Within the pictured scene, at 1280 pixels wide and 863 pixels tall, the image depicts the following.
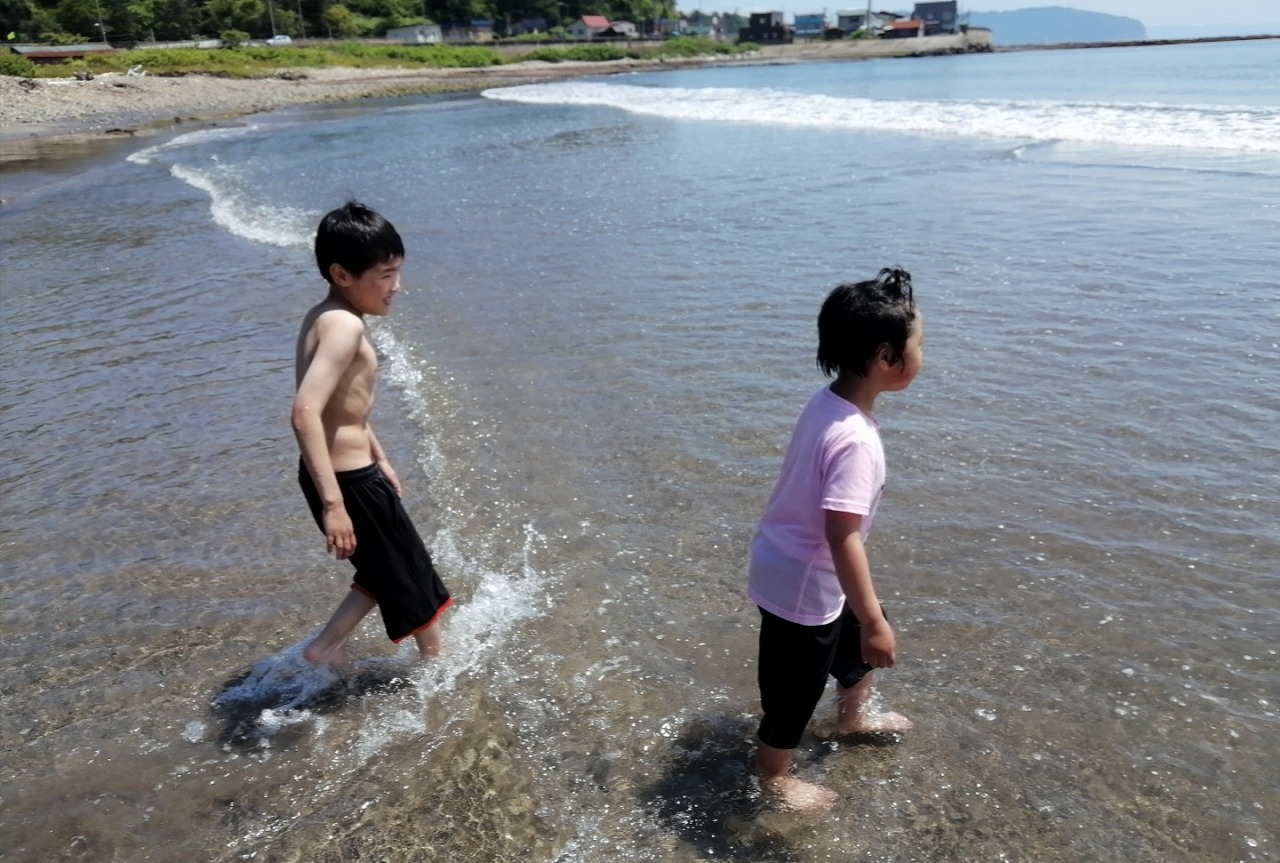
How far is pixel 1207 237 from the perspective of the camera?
8875 millimetres

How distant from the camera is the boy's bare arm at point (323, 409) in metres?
2.85

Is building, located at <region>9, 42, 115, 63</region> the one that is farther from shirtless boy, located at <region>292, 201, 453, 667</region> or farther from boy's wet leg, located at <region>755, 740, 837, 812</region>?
boy's wet leg, located at <region>755, 740, 837, 812</region>

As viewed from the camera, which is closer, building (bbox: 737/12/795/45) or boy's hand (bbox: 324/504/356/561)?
boy's hand (bbox: 324/504/356/561)

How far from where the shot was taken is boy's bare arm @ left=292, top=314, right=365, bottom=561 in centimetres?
285

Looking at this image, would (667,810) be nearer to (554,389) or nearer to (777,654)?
(777,654)

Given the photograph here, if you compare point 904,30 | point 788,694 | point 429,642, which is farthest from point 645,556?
point 904,30

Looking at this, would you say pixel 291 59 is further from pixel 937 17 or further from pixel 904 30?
pixel 937 17

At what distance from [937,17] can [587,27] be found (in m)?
54.5

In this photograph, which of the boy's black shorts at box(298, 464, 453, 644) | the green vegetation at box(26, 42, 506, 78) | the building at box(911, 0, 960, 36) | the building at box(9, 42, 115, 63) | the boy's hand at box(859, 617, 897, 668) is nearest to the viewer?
the boy's hand at box(859, 617, 897, 668)

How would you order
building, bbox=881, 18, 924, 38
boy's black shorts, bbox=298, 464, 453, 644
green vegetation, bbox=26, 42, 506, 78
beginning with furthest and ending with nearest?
building, bbox=881, 18, 924, 38 → green vegetation, bbox=26, 42, 506, 78 → boy's black shorts, bbox=298, 464, 453, 644

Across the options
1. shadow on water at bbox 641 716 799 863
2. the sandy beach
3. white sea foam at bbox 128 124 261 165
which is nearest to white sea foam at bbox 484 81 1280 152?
white sea foam at bbox 128 124 261 165

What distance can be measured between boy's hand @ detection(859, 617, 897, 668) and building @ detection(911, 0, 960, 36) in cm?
14683

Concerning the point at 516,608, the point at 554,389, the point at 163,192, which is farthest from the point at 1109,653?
the point at 163,192

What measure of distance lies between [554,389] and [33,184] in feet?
61.5
